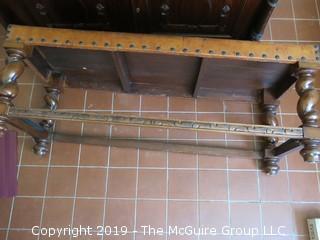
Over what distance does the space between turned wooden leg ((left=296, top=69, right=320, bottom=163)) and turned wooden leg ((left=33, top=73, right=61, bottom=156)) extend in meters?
1.01

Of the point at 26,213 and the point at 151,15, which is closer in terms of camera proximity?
the point at 151,15

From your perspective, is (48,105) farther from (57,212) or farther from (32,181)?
(57,212)

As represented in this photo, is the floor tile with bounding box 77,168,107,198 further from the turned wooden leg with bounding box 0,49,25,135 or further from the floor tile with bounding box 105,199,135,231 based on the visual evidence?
the turned wooden leg with bounding box 0,49,25,135

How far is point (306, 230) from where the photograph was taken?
135 cm

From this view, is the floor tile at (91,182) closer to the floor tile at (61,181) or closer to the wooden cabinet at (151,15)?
the floor tile at (61,181)

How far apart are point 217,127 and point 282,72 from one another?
17.0 inches

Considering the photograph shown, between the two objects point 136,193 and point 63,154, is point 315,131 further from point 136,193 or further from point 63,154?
point 63,154

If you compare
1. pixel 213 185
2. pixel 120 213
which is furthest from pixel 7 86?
pixel 213 185

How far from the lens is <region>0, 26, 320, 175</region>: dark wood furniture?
3.41 ft

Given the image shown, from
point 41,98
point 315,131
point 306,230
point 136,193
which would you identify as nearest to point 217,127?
point 315,131

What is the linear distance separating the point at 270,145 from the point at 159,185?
0.52m

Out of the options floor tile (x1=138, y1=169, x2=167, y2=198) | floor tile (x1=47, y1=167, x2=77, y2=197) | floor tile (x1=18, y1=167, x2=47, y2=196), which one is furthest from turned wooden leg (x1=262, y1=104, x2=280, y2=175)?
floor tile (x1=18, y1=167, x2=47, y2=196)

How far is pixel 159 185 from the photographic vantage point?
4.67 ft

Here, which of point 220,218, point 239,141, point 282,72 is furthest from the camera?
point 239,141
